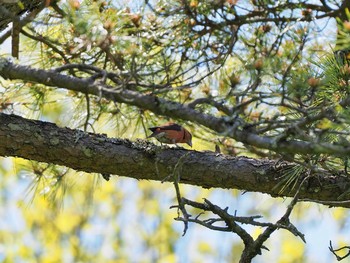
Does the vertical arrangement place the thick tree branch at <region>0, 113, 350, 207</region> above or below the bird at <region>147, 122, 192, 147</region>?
below

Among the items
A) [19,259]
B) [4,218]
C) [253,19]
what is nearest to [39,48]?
[253,19]

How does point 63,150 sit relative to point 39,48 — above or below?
below

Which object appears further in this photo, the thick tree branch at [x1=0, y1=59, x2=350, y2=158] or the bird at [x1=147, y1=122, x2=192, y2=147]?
the bird at [x1=147, y1=122, x2=192, y2=147]

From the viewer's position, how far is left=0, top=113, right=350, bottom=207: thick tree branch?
2.33 m

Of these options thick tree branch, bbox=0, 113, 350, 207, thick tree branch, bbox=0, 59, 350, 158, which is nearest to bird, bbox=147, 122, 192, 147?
thick tree branch, bbox=0, 113, 350, 207

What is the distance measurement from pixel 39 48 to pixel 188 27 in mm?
521

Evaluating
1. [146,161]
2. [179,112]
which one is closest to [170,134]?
[146,161]

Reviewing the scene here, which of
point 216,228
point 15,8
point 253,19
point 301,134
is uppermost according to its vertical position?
point 253,19

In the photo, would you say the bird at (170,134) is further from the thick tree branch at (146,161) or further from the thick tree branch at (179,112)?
the thick tree branch at (179,112)

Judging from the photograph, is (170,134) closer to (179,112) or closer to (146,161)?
(146,161)

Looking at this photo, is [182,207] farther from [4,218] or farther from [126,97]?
[4,218]

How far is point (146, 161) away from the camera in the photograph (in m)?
2.39

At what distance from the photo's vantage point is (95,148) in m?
2.36

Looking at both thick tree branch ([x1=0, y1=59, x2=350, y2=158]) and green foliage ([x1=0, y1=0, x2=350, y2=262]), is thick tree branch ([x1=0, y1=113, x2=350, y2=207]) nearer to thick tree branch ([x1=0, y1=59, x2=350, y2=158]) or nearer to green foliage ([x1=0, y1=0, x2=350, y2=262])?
green foliage ([x1=0, y1=0, x2=350, y2=262])
